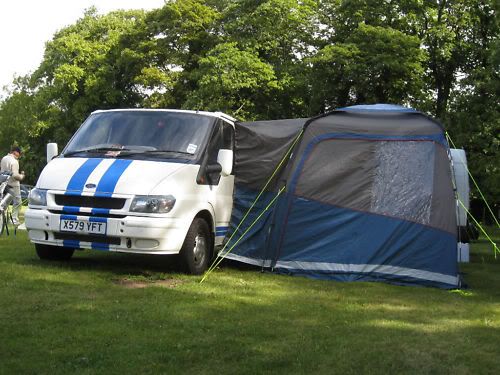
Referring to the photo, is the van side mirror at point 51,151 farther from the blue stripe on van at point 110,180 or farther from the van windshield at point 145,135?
the blue stripe on van at point 110,180

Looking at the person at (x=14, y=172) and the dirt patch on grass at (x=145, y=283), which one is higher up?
the person at (x=14, y=172)

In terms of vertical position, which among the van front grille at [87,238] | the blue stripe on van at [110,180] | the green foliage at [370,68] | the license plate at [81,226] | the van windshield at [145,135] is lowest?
the van front grille at [87,238]

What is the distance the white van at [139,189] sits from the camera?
700 cm

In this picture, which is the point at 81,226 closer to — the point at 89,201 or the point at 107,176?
the point at 89,201

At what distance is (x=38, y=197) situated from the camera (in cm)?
742

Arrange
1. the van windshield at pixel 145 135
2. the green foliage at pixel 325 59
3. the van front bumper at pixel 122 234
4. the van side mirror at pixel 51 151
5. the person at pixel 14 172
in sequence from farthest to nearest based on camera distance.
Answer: the green foliage at pixel 325 59
the person at pixel 14 172
the van side mirror at pixel 51 151
the van windshield at pixel 145 135
the van front bumper at pixel 122 234

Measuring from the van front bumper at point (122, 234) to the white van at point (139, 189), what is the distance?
0.01 metres

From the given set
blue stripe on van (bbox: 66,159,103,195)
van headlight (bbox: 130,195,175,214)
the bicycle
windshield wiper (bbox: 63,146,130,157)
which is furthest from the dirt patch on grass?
the bicycle

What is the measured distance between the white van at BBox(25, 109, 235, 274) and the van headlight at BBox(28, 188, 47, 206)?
0.04ft

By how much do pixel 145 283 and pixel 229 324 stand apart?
6.65 feet

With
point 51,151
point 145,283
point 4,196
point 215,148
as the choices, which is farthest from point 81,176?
point 4,196

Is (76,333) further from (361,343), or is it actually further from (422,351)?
(422,351)

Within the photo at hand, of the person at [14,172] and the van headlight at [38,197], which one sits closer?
the van headlight at [38,197]

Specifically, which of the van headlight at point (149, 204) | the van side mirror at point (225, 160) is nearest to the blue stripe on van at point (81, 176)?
the van headlight at point (149, 204)
